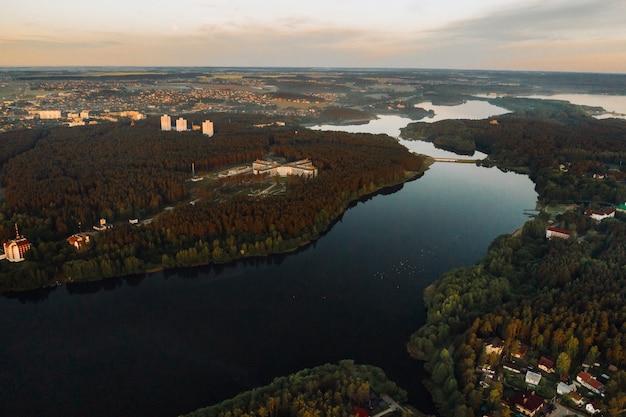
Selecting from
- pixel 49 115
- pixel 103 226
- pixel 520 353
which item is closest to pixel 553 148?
pixel 520 353

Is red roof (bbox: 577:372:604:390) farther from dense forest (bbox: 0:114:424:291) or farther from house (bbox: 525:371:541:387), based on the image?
dense forest (bbox: 0:114:424:291)

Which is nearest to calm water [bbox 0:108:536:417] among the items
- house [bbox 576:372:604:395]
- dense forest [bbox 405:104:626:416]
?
dense forest [bbox 405:104:626:416]

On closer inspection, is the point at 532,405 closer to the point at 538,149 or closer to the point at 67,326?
the point at 67,326

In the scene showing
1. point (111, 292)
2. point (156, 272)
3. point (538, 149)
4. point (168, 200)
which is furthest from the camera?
point (538, 149)

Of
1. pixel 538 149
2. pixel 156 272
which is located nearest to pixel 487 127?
pixel 538 149

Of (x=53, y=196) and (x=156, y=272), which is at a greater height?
(x=53, y=196)

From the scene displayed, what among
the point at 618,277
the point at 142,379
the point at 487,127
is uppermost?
the point at 487,127
